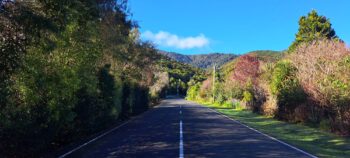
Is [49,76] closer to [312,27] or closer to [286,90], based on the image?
[286,90]

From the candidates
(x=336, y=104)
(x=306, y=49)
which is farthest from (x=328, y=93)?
(x=306, y=49)

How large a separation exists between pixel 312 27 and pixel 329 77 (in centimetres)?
3861

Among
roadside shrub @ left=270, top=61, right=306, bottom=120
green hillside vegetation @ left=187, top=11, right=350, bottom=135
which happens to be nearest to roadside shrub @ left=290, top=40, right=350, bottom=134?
green hillside vegetation @ left=187, top=11, right=350, bottom=135

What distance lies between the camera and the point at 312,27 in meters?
58.9

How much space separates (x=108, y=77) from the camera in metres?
22.6

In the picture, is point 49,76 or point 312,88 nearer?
point 49,76

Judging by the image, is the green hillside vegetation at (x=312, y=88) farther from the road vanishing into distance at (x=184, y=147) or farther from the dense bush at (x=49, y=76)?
the dense bush at (x=49, y=76)

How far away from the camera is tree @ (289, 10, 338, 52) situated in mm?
57875

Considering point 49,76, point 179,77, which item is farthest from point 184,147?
point 179,77

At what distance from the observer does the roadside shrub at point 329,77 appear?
68.4ft

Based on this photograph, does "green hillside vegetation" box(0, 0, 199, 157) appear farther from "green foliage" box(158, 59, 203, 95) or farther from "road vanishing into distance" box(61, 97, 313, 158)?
"green foliage" box(158, 59, 203, 95)

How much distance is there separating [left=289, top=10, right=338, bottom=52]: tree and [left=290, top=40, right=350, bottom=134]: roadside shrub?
31.4 meters

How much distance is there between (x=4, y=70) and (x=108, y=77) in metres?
13.3

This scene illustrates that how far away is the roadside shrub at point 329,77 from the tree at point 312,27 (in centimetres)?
3145
